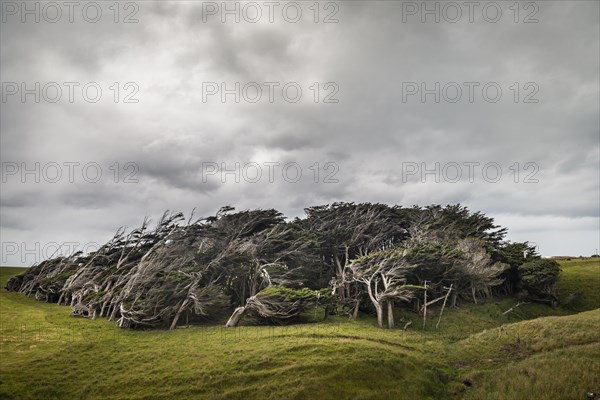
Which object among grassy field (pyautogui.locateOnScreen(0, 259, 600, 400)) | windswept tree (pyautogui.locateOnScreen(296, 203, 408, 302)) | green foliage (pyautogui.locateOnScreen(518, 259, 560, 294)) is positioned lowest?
grassy field (pyautogui.locateOnScreen(0, 259, 600, 400))

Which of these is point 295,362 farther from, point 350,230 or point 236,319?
point 350,230

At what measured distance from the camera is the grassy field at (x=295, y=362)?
2014 cm

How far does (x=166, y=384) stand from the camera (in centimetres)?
2047

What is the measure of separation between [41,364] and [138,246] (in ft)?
95.6

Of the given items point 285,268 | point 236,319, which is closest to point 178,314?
point 236,319

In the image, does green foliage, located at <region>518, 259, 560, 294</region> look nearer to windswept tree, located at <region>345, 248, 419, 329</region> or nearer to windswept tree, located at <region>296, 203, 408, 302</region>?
windswept tree, located at <region>296, 203, 408, 302</region>

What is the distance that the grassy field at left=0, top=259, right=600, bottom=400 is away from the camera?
20.1 metres

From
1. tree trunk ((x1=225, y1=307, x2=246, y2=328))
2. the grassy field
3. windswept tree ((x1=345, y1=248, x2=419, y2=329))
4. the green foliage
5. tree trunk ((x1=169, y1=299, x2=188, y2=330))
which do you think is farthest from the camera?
the green foliage

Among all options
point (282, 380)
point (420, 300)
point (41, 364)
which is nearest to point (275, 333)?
point (282, 380)

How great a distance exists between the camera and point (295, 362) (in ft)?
75.3

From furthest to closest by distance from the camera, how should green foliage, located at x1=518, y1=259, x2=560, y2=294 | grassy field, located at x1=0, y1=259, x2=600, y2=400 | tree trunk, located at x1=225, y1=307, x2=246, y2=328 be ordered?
green foliage, located at x1=518, y1=259, x2=560, y2=294 → tree trunk, located at x1=225, y1=307, x2=246, y2=328 → grassy field, located at x1=0, y1=259, x2=600, y2=400

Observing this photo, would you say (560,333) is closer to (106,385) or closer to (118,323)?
(106,385)

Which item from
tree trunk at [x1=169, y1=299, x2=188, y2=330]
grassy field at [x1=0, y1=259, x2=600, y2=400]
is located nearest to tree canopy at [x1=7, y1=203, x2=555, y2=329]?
tree trunk at [x1=169, y1=299, x2=188, y2=330]

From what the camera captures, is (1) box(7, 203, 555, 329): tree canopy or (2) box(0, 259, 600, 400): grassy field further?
(1) box(7, 203, 555, 329): tree canopy
